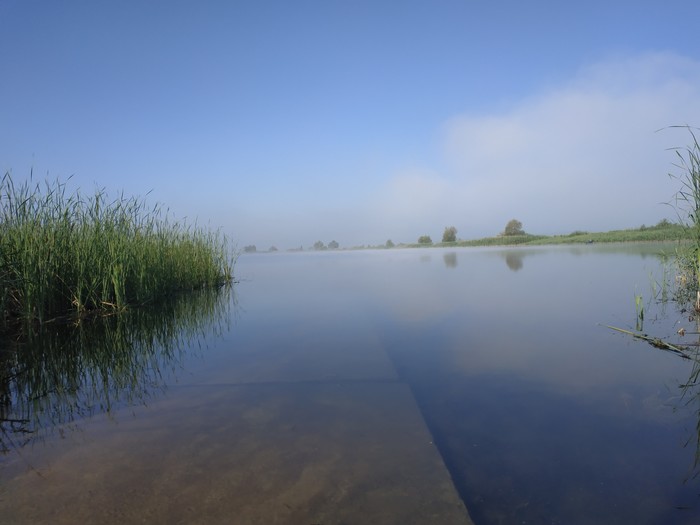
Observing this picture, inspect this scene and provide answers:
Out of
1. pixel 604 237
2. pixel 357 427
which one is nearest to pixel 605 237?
pixel 604 237

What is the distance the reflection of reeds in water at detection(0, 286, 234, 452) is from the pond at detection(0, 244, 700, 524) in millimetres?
17

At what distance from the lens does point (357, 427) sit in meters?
1.64

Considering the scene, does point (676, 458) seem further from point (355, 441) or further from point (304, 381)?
point (304, 381)

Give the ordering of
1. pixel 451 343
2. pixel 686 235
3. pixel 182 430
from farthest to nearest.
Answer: pixel 686 235 < pixel 451 343 < pixel 182 430

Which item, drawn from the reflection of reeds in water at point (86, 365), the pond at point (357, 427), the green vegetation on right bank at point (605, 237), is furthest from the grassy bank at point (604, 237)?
the reflection of reeds in water at point (86, 365)

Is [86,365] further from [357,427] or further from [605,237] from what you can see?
[605,237]

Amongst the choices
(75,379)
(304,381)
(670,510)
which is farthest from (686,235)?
(75,379)

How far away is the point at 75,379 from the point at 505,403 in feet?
8.59

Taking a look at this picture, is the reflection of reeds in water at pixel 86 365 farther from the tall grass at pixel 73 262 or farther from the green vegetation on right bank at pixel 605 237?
the green vegetation on right bank at pixel 605 237

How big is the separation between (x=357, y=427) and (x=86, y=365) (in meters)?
2.20

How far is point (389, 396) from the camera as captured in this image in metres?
1.97

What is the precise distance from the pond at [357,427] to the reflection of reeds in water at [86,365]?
0.02m

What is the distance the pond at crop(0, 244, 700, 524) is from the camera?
115cm

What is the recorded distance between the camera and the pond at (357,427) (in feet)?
3.78
